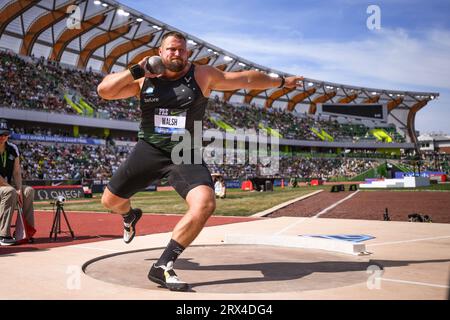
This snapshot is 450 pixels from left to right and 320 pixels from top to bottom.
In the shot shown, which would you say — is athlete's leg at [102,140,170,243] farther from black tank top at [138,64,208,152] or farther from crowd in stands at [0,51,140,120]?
crowd in stands at [0,51,140,120]

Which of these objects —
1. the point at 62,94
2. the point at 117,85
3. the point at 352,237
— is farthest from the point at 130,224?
the point at 62,94

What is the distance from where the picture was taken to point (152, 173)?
484 centimetres

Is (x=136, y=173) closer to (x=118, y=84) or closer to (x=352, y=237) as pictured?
(x=118, y=84)

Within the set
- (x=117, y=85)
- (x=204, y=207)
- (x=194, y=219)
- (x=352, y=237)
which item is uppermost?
(x=117, y=85)

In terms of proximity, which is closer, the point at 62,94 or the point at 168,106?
the point at 168,106

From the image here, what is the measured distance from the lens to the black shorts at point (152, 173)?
4562mm

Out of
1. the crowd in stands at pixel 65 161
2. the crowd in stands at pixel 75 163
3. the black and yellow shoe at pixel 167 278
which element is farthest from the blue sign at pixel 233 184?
the black and yellow shoe at pixel 167 278

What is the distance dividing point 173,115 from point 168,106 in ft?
0.35

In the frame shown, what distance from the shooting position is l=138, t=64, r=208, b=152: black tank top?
4594mm

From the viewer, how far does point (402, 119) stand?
89.4 meters

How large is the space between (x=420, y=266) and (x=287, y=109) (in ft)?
248

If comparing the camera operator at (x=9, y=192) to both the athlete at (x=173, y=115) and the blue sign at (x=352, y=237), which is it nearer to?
the athlete at (x=173, y=115)
